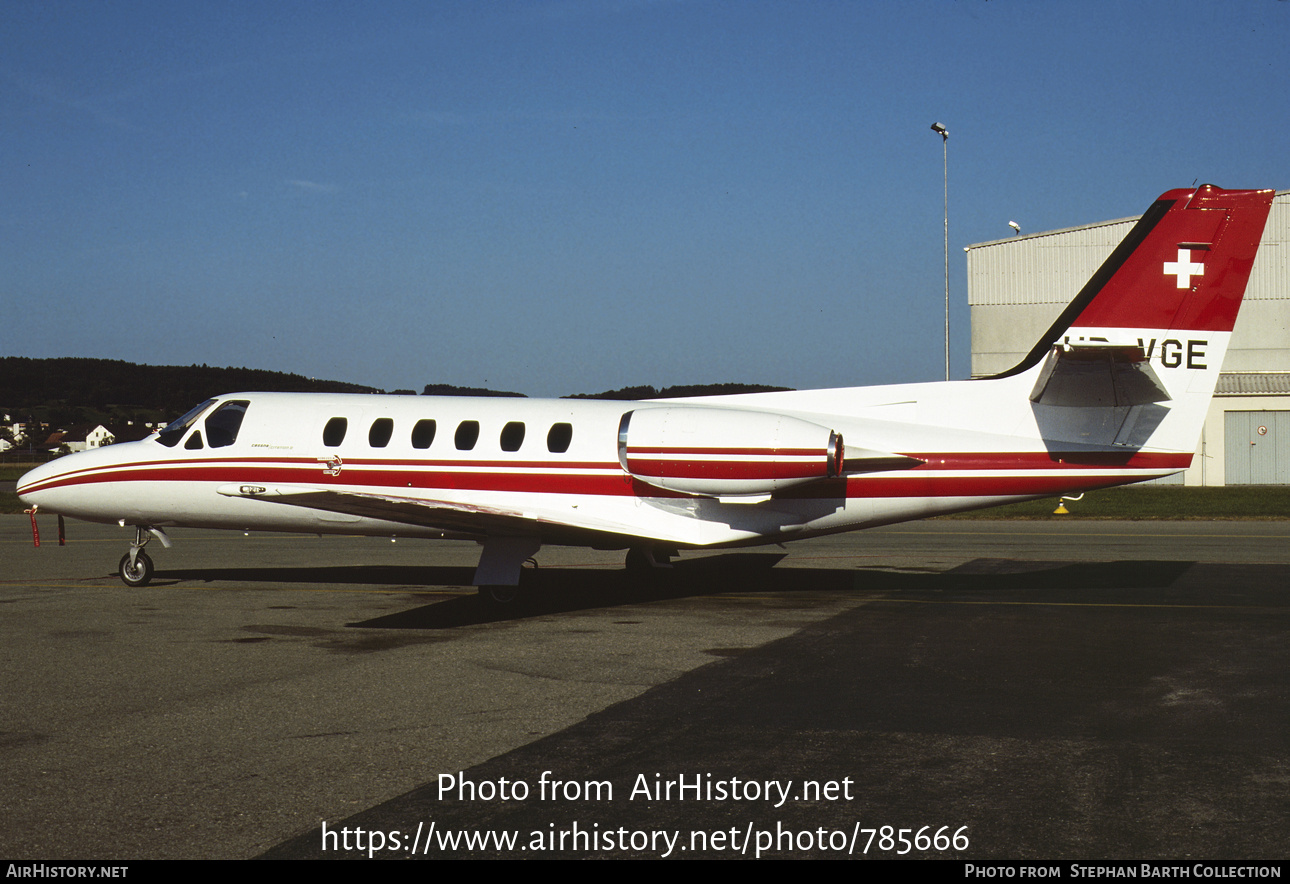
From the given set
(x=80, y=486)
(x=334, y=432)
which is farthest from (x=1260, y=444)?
(x=80, y=486)

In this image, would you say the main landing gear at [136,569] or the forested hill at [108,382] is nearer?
the main landing gear at [136,569]

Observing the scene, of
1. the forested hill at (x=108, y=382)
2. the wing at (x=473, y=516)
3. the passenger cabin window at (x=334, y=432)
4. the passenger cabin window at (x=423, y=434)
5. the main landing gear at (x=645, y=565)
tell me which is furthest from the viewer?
the forested hill at (x=108, y=382)

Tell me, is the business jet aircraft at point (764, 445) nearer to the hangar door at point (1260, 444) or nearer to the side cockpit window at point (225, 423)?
the side cockpit window at point (225, 423)

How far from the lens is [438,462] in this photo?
15188 millimetres

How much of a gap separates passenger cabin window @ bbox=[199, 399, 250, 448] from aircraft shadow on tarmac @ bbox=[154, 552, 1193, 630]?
2426 millimetres

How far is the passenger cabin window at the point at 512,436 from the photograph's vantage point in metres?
Result: 15.1

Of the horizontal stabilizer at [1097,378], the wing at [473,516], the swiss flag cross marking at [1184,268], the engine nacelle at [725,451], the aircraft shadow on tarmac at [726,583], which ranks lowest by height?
Result: the aircraft shadow on tarmac at [726,583]

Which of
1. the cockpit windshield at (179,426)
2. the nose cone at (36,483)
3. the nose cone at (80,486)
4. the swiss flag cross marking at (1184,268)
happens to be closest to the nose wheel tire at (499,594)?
the cockpit windshield at (179,426)

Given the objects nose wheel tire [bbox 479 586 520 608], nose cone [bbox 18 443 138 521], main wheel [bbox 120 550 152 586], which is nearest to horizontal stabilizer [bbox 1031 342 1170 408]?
nose wheel tire [bbox 479 586 520 608]

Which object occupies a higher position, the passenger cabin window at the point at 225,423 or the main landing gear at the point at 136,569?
the passenger cabin window at the point at 225,423

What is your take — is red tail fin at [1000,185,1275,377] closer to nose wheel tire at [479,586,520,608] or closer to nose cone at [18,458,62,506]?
nose wheel tire at [479,586,520,608]

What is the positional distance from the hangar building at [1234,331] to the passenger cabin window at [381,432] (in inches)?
1510
